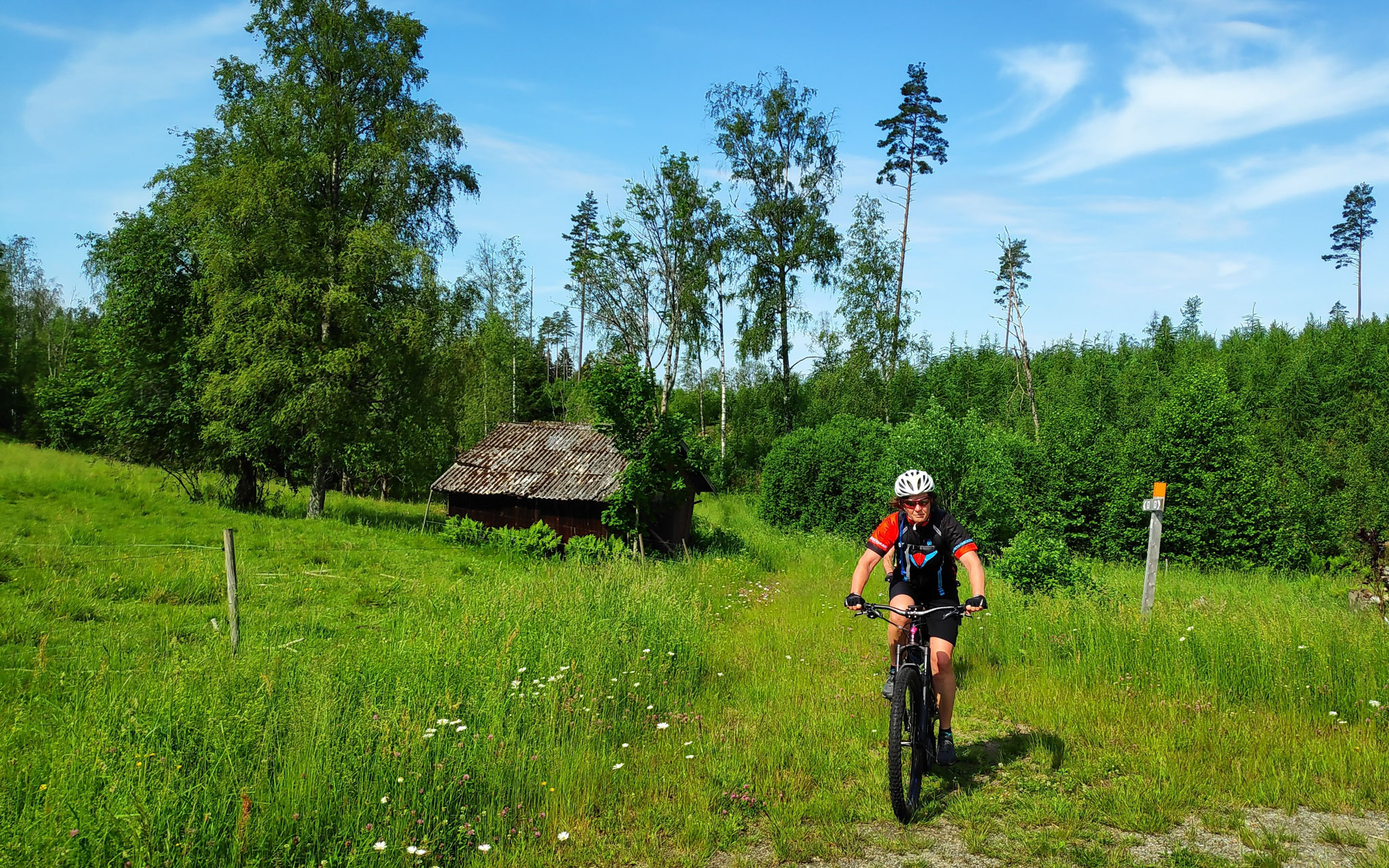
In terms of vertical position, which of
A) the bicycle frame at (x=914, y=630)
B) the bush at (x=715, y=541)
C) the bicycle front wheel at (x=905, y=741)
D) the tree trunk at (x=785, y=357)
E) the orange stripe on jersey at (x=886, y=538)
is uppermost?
the tree trunk at (x=785, y=357)

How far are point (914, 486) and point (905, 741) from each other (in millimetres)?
1723

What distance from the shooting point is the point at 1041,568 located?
1076cm

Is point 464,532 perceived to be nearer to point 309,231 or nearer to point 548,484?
point 548,484

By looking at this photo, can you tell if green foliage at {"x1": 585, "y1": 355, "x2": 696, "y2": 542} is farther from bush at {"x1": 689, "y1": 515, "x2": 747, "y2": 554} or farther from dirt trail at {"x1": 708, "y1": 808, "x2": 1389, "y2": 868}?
dirt trail at {"x1": 708, "y1": 808, "x2": 1389, "y2": 868}

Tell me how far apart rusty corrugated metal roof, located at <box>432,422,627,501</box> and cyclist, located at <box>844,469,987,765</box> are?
15.3 meters

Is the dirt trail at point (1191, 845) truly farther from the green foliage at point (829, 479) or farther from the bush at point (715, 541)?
the green foliage at point (829, 479)

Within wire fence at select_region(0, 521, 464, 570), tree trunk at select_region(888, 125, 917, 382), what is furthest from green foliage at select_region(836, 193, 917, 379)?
wire fence at select_region(0, 521, 464, 570)

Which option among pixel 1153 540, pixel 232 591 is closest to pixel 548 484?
pixel 232 591

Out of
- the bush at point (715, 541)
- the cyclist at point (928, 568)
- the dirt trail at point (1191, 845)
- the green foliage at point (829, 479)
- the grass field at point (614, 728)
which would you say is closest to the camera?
the grass field at point (614, 728)

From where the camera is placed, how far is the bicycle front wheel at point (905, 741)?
4.43 meters

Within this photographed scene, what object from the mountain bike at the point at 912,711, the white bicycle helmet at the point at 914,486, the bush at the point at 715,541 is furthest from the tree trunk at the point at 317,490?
the mountain bike at the point at 912,711

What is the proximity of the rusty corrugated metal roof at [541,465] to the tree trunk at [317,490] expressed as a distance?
10.7 feet

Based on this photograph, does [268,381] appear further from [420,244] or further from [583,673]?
[583,673]

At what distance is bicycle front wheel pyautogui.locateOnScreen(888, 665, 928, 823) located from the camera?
14.5 ft
